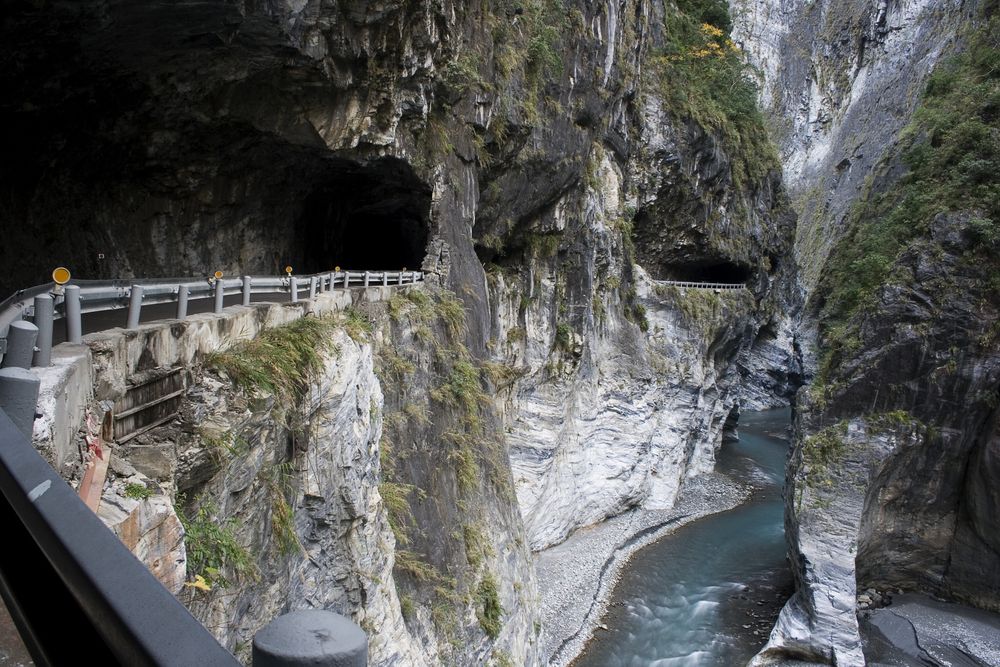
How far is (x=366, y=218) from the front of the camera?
82.5 feet

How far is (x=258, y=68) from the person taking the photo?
12.4 metres

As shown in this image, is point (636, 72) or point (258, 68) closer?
point (258, 68)

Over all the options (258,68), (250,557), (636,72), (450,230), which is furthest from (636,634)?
(636,72)

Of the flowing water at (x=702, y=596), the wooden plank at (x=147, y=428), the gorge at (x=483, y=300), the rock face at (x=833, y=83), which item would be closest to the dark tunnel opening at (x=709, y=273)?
the gorge at (x=483, y=300)

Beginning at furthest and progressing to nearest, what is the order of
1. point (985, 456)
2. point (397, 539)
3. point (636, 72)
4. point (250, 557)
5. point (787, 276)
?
1. point (787, 276)
2. point (636, 72)
3. point (985, 456)
4. point (397, 539)
5. point (250, 557)

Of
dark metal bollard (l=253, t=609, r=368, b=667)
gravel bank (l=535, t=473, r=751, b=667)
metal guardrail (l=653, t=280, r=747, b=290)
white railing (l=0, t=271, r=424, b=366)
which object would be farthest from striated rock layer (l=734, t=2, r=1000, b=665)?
dark metal bollard (l=253, t=609, r=368, b=667)

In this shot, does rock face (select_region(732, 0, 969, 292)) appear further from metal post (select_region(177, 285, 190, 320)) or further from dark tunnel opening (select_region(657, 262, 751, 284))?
metal post (select_region(177, 285, 190, 320))

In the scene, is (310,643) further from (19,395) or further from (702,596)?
(702,596)

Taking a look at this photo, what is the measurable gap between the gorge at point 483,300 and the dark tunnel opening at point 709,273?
1.03 ft

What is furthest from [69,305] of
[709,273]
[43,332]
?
[709,273]

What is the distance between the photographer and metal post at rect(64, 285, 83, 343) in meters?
4.52

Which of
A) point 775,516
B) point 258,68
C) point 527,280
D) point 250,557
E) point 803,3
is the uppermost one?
point 803,3

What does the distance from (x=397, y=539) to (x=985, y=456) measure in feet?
75.6

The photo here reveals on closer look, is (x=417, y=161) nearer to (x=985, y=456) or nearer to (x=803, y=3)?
(x=985, y=456)
